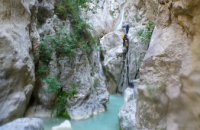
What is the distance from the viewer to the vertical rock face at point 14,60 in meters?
8.10

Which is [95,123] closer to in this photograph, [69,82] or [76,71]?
[69,82]

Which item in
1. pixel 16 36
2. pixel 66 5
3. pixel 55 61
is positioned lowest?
pixel 55 61

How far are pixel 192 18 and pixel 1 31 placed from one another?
6.64 metres

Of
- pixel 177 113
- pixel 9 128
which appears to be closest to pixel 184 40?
pixel 177 113

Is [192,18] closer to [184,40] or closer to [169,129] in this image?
[184,40]

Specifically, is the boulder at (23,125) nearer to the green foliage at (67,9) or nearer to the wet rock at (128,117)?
the wet rock at (128,117)

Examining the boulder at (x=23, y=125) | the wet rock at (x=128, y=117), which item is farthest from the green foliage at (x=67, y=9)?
the boulder at (x=23, y=125)

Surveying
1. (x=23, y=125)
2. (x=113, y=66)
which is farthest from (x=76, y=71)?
(x=113, y=66)

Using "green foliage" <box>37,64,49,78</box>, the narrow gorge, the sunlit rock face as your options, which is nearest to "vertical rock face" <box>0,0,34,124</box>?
the narrow gorge

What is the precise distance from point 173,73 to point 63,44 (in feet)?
28.7

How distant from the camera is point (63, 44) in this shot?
11.1m

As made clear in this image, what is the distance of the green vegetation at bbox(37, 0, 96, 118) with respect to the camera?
10.6 metres

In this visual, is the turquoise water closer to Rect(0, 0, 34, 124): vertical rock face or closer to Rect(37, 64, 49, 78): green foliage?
Rect(0, 0, 34, 124): vertical rock face

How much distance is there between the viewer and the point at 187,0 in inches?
102
